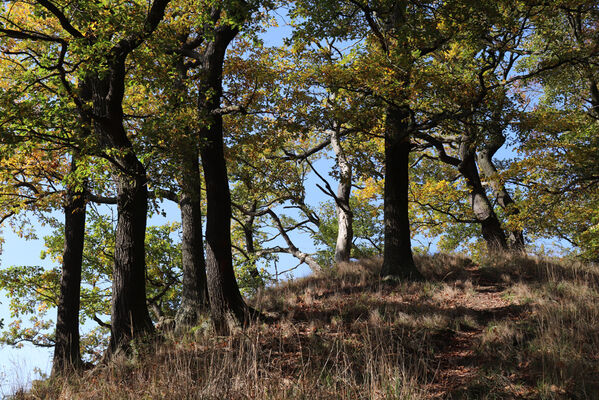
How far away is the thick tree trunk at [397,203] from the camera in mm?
11891

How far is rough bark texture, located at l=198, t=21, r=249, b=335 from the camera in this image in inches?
349

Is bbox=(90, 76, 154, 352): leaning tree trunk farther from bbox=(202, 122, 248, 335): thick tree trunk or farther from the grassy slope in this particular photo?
bbox=(202, 122, 248, 335): thick tree trunk

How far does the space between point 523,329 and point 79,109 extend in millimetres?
9684

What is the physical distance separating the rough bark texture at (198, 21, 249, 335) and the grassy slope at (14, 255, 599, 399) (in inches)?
23.0

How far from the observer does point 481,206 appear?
16219mm

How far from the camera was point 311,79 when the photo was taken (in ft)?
42.3

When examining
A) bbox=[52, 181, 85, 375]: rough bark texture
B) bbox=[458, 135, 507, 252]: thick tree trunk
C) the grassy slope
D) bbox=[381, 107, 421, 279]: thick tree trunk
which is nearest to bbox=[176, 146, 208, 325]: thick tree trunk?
the grassy slope

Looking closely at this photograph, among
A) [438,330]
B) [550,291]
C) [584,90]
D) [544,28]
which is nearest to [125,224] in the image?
[438,330]

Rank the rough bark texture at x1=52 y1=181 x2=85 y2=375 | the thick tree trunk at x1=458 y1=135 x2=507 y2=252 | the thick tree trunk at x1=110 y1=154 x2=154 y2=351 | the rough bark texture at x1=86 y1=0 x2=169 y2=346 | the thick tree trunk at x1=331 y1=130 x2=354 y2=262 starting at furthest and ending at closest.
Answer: the thick tree trunk at x1=331 y1=130 x2=354 y2=262
the thick tree trunk at x1=458 y1=135 x2=507 y2=252
the rough bark texture at x1=52 y1=181 x2=85 y2=375
the thick tree trunk at x1=110 y1=154 x2=154 y2=351
the rough bark texture at x1=86 y1=0 x2=169 y2=346

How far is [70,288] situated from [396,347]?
10.0 m

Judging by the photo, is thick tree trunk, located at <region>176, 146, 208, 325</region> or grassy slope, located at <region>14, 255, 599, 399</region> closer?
grassy slope, located at <region>14, 255, 599, 399</region>

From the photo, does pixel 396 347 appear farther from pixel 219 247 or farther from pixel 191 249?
pixel 191 249

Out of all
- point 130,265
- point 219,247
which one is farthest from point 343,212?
point 130,265

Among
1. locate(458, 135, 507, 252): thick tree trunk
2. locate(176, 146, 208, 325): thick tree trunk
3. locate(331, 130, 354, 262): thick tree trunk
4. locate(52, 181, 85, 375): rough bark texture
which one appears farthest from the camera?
locate(331, 130, 354, 262): thick tree trunk
